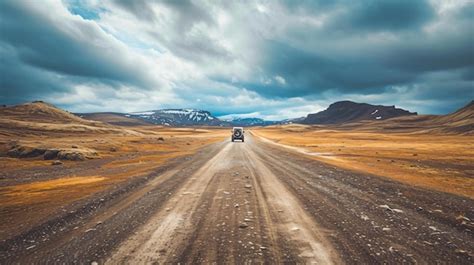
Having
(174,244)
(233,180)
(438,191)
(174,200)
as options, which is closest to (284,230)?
(174,244)

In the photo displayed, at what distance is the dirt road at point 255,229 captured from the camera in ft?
16.9

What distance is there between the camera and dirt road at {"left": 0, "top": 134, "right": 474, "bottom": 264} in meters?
5.16

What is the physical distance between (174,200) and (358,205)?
22.5ft

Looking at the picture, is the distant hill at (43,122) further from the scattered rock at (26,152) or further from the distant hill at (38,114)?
the scattered rock at (26,152)

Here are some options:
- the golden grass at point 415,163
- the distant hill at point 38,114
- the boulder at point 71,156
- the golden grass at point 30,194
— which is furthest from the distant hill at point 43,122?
the golden grass at point 415,163

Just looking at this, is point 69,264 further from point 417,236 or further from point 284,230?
point 417,236

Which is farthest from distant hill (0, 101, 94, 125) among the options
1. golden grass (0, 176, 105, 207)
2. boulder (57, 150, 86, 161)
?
golden grass (0, 176, 105, 207)

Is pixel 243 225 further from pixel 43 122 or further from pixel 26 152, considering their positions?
pixel 43 122

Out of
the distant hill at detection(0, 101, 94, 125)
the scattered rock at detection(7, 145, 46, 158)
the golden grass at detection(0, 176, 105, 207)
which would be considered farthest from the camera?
the distant hill at detection(0, 101, 94, 125)

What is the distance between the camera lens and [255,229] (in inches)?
254

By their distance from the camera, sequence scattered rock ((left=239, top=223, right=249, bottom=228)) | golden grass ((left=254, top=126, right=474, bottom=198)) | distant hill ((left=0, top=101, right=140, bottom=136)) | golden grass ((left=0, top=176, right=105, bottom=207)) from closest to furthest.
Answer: scattered rock ((left=239, top=223, right=249, bottom=228))
golden grass ((left=0, top=176, right=105, bottom=207))
golden grass ((left=254, top=126, right=474, bottom=198))
distant hill ((left=0, top=101, right=140, bottom=136))

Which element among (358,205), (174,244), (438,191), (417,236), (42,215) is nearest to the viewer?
(174,244)

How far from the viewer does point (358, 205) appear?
29.2ft

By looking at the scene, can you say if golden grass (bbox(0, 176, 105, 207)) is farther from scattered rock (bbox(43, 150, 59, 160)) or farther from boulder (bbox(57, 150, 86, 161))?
scattered rock (bbox(43, 150, 59, 160))
